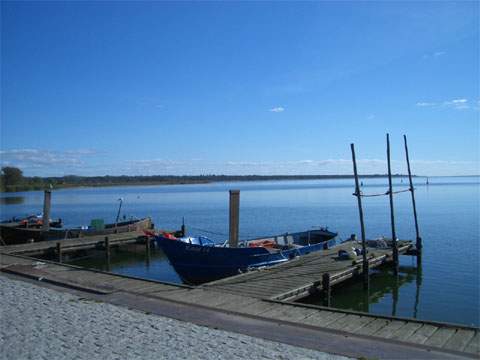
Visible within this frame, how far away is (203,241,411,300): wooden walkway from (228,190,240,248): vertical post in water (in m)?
2.21

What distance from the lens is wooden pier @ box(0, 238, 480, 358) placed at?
7.53m

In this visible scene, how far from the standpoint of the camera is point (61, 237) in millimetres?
26328

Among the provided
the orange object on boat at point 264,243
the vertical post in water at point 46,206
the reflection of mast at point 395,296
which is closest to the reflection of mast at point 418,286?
the reflection of mast at point 395,296

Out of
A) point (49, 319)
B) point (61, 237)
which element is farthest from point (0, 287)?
point (61, 237)

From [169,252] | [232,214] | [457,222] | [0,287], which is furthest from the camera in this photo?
[457,222]

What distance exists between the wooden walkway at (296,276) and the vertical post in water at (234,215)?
221 centimetres

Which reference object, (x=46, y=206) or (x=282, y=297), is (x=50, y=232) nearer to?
(x=46, y=206)

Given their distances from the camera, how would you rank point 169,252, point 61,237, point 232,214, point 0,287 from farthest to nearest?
point 61,237
point 169,252
point 232,214
point 0,287

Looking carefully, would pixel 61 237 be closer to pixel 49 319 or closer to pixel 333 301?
pixel 333 301

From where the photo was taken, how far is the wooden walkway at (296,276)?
11570 mm

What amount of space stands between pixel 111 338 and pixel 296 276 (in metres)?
7.59

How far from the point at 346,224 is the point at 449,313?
25.3 meters

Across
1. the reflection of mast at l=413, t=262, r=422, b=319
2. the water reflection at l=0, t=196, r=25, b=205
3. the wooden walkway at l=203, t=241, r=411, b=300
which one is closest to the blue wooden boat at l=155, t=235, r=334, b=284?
the wooden walkway at l=203, t=241, r=411, b=300

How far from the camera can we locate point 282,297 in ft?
36.7
